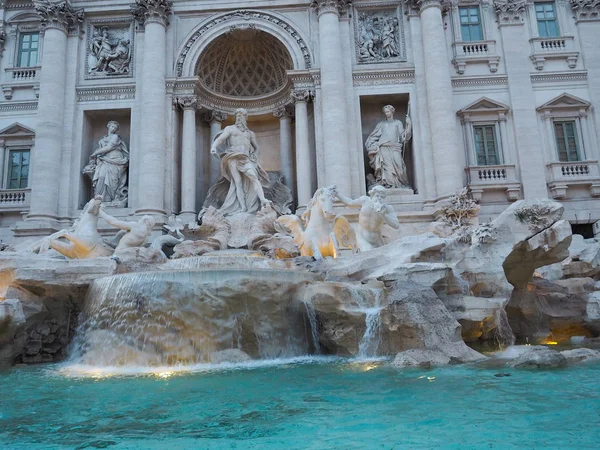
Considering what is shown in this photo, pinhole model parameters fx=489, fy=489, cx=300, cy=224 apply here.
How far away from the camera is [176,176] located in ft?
57.9

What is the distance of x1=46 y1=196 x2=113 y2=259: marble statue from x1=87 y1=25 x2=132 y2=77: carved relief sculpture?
7.33 meters

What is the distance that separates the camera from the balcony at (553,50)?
18062 millimetres

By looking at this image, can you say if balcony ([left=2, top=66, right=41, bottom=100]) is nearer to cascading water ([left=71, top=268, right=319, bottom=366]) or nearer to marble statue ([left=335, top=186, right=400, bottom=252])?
cascading water ([left=71, top=268, right=319, bottom=366])

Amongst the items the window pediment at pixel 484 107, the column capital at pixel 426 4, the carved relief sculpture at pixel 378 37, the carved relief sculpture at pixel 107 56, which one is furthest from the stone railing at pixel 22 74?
the window pediment at pixel 484 107

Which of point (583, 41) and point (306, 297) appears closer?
point (306, 297)

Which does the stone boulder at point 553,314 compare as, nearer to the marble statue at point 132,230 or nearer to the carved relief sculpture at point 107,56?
the marble statue at point 132,230

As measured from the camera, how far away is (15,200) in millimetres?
17719

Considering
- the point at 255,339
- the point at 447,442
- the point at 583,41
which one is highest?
the point at 583,41

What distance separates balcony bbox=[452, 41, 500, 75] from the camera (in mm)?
18125

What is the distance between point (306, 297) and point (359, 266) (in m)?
1.70

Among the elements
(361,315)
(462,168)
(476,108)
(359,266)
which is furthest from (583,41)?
(361,315)

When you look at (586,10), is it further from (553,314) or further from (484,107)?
(553,314)

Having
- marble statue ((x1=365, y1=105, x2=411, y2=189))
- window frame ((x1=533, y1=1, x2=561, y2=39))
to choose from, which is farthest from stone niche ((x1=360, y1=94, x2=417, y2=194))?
window frame ((x1=533, y1=1, x2=561, y2=39))

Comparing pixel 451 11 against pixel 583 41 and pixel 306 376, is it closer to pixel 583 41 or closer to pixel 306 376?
pixel 583 41
